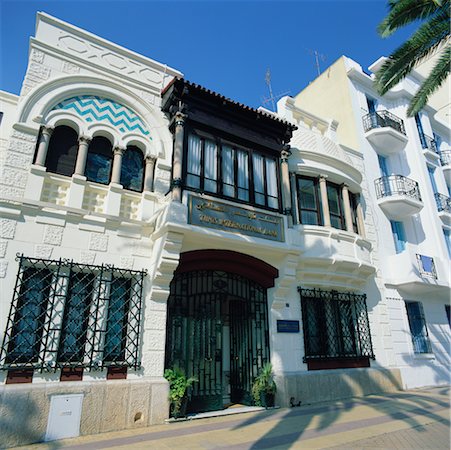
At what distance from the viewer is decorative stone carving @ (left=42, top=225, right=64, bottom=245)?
723 cm

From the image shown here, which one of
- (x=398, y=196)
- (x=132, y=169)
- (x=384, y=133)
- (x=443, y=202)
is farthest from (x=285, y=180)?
(x=443, y=202)

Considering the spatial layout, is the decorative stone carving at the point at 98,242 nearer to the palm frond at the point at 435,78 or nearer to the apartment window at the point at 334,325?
the apartment window at the point at 334,325

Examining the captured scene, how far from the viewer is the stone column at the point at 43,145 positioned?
7.65 meters

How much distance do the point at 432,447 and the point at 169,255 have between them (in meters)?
6.10

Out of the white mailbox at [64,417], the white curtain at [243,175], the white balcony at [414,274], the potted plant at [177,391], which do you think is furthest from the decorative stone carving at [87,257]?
the white balcony at [414,274]

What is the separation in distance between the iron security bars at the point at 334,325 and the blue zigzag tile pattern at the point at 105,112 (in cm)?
688

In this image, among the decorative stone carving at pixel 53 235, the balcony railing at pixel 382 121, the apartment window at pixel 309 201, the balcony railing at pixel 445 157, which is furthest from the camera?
the balcony railing at pixel 445 157

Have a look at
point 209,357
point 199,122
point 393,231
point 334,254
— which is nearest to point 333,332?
point 334,254

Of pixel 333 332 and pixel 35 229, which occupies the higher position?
pixel 35 229

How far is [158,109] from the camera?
975 cm

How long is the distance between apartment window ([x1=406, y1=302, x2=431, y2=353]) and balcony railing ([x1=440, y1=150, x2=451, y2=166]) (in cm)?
935

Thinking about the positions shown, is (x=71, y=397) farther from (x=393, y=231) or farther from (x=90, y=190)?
(x=393, y=231)

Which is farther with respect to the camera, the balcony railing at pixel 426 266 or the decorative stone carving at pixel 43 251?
the balcony railing at pixel 426 266

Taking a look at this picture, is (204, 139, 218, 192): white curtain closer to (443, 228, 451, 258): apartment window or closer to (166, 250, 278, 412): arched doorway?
(166, 250, 278, 412): arched doorway
